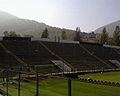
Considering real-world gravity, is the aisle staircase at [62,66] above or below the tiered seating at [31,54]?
below

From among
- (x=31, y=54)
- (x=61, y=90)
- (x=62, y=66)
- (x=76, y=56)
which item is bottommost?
(x=62, y=66)

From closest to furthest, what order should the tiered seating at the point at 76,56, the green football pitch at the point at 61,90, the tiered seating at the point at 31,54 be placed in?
the green football pitch at the point at 61,90 → the tiered seating at the point at 31,54 → the tiered seating at the point at 76,56

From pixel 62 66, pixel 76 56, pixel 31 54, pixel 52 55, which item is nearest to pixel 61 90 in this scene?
pixel 62 66

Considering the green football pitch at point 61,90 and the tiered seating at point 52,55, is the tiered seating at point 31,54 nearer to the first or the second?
the tiered seating at point 52,55

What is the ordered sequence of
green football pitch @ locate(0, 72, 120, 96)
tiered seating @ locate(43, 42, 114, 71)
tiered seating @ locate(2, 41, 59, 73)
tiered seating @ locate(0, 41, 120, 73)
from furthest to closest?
tiered seating @ locate(43, 42, 114, 71) < tiered seating @ locate(0, 41, 120, 73) < tiered seating @ locate(2, 41, 59, 73) < green football pitch @ locate(0, 72, 120, 96)

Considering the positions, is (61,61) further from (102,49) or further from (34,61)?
(102,49)

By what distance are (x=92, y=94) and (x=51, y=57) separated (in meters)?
30.0

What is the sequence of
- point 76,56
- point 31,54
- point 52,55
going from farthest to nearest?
1. point 76,56
2. point 52,55
3. point 31,54

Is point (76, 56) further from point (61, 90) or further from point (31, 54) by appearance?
point (61, 90)

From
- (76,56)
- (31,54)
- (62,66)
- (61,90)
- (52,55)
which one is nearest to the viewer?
(61,90)

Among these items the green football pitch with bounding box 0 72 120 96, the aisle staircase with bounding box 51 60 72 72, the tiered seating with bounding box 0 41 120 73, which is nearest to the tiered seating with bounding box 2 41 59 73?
the tiered seating with bounding box 0 41 120 73

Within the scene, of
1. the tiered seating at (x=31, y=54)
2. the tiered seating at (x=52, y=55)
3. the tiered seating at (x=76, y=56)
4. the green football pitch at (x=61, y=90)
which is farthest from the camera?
the tiered seating at (x=76, y=56)

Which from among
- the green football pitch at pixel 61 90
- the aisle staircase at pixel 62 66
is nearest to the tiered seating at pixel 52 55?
the aisle staircase at pixel 62 66

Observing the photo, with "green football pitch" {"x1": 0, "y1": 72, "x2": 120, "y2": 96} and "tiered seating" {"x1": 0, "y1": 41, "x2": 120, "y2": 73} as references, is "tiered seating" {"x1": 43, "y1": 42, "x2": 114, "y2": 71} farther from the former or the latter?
"green football pitch" {"x1": 0, "y1": 72, "x2": 120, "y2": 96}
